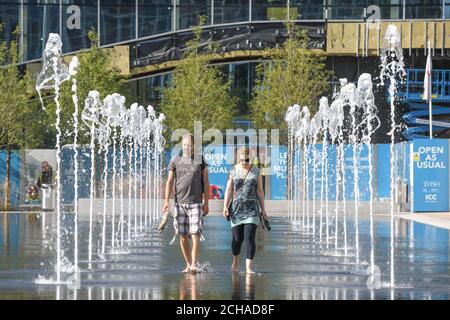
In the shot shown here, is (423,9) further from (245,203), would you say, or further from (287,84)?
(245,203)

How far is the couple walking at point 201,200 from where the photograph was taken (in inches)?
667

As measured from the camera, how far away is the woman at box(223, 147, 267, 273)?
17.2 m

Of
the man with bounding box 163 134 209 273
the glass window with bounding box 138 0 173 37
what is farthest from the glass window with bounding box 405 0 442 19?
the man with bounding box 163 134 209 273

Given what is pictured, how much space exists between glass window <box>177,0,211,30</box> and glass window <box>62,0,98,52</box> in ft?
12.2

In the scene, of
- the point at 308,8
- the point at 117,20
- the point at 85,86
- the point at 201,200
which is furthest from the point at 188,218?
the point at 117,20

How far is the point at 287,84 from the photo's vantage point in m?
50.3

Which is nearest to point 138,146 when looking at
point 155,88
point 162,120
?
point 162,120

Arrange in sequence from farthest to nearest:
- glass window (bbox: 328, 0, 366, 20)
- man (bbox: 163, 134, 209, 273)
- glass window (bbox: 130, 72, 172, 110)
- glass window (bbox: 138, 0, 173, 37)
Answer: glass window (bbox: 130, 72, 172, 110)
glass window (bbox: 138, 0, 173, 37)
glass window (bbox: 328, 0, 366, 20)
man (bbox: 163, 134, 209, 273)

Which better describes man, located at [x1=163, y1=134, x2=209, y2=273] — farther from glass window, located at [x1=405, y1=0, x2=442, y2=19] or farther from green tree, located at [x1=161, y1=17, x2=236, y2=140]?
glass window, located at [x1=405, y1=0, x2=442, y2=19]

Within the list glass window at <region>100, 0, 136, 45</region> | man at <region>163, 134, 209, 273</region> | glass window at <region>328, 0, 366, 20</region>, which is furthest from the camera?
glass window at <region>100, 0, 136, 45</region>

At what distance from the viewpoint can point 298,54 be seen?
168ft

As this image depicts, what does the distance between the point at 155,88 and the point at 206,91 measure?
24.6 ft

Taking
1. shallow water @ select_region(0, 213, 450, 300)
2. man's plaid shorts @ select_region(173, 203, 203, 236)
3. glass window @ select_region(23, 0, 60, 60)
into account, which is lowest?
shallow water @ select_region(0, 213, 450, 300)

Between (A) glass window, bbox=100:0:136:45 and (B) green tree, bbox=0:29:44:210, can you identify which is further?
(A) glass window, bbox=100:0:136:45
